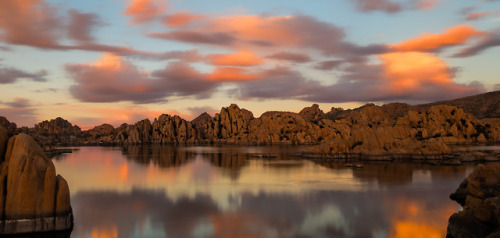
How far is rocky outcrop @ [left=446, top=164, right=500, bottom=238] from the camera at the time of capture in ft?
63.7

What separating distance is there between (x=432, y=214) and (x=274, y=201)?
569 inches

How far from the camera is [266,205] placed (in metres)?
35.0

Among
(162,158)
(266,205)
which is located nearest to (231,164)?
(162,158)

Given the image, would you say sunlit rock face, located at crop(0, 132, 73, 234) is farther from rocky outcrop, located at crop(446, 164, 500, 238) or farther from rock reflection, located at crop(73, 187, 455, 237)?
rocky outcrop, located at crop(446, 164, 500, 238)

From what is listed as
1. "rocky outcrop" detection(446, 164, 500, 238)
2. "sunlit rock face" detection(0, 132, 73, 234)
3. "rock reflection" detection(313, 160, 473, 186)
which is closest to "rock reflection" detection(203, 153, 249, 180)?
"rock reflection" detection(313, 160, 473, 186)

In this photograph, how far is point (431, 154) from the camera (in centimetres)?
8481

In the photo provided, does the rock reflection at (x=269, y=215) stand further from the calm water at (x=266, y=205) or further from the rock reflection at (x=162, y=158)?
the rock reflection at (x=162, y=158)

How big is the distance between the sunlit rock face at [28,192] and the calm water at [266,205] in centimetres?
286

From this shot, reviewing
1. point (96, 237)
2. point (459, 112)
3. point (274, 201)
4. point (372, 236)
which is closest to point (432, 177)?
point (274, 201)

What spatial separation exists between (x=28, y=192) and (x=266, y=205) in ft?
65.9

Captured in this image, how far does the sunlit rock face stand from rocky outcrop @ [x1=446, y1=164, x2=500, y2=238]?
81.2 ft

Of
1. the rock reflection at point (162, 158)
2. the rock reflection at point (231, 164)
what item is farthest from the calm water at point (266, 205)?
the rock reflection at point (162, 158)

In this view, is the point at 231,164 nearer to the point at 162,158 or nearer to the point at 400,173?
the point at 162,158

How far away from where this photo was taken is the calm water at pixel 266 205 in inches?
1041
